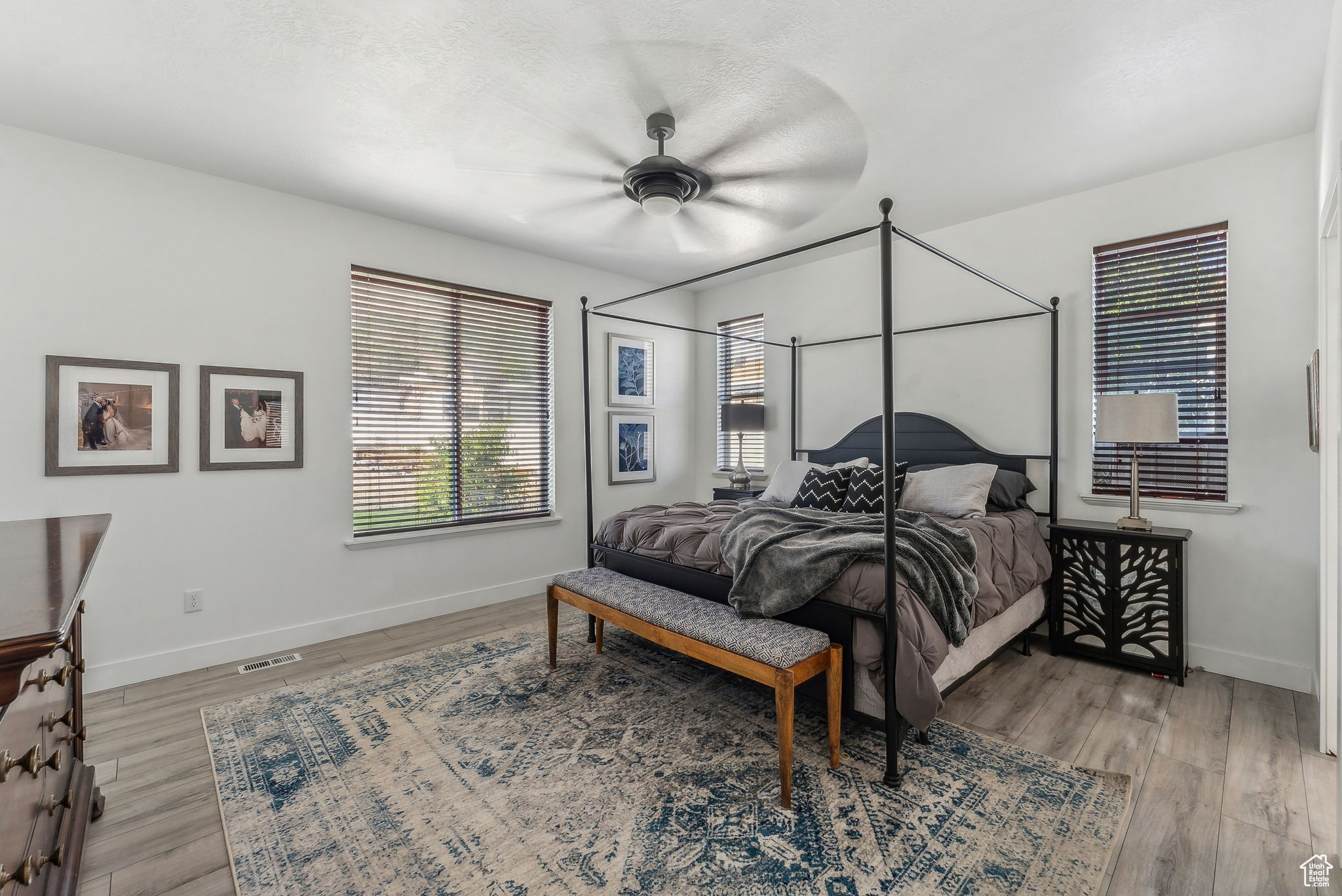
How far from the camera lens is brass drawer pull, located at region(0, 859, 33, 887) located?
36.6 inches

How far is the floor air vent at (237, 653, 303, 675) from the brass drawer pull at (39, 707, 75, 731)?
58.4 inches

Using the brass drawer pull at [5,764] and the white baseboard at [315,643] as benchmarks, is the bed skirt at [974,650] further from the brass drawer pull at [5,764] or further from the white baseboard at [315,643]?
the brass drawer pull at [5,764]

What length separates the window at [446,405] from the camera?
152 inches

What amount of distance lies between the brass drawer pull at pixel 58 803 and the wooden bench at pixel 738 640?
1756mm

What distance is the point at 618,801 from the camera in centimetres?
201

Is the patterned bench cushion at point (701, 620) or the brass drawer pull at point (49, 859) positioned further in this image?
the patterned bench cushion at point (701, 620)

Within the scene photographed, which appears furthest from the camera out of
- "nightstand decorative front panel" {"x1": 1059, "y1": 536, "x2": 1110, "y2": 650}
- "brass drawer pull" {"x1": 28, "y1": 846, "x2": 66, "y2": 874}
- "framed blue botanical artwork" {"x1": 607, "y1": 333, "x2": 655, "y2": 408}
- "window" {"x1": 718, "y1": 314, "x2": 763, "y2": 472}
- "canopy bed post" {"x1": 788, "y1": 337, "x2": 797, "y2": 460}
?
"window" {"x1": 718, "y1": 314, "x2": 763, "y2": 472}

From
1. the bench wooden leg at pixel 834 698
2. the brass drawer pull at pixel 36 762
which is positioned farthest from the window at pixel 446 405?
the bench wooden leg at pixel 834 698

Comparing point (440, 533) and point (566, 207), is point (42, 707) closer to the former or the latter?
point (440, 533)

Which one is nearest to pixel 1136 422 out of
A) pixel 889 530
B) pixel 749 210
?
pixel 889 530

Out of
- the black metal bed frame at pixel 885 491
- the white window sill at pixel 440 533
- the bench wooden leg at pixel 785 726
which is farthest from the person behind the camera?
the white window sill at pixel 440 533

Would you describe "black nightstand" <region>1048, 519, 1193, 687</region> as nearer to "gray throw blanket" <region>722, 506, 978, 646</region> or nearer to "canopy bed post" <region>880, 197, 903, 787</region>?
"gray throw blanket" <region>722, 506, 978, 646</region>

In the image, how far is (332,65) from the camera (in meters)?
2.26
